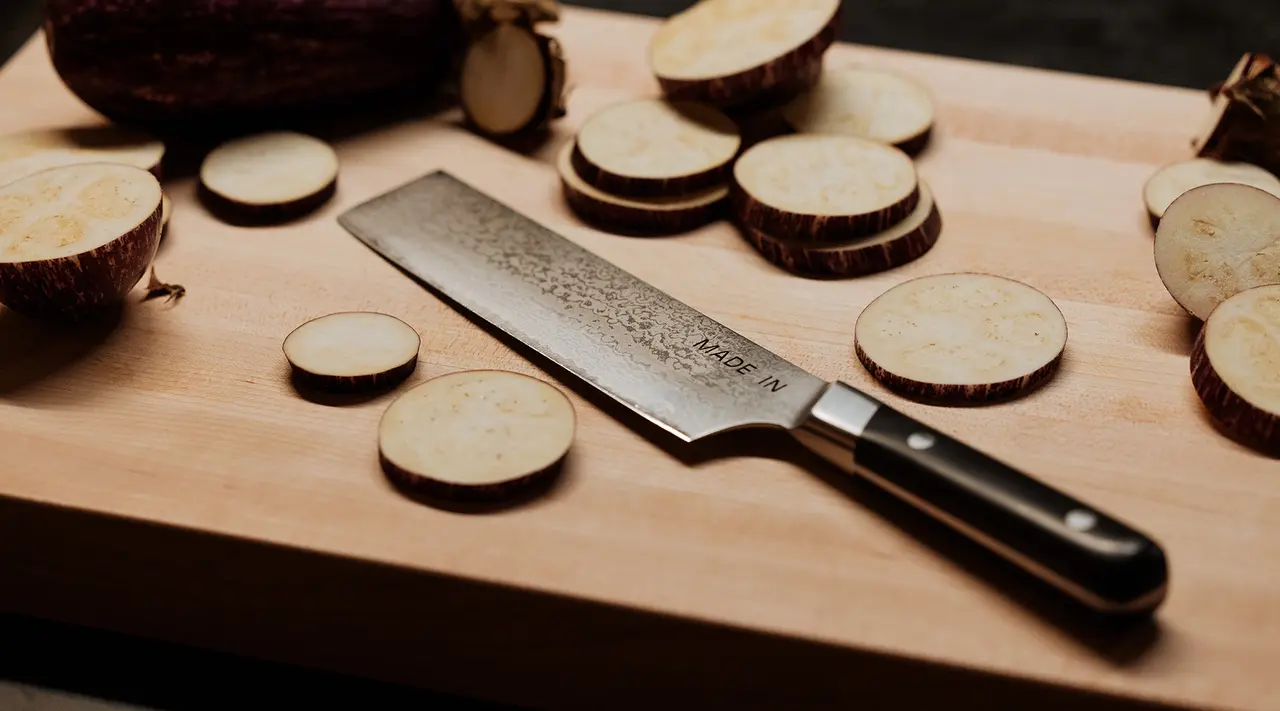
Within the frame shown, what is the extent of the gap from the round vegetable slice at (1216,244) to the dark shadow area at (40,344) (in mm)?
1772

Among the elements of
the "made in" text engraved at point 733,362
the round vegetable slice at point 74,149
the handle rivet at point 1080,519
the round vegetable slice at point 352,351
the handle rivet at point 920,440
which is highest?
the handle rivet at point 1080,519

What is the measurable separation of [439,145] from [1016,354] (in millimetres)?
1302

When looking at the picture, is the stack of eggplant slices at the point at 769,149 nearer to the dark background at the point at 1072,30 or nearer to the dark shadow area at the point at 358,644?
the dark shadow area at the point at 358,644

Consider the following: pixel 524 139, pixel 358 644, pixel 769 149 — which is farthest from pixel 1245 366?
pixel 524 139

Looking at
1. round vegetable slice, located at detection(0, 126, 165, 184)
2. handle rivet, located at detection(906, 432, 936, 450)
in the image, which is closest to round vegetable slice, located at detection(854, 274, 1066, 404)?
handle rivet, located at detection(906, 432, 936, 450)

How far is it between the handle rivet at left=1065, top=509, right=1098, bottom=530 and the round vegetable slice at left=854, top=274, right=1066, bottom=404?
0.40 meters

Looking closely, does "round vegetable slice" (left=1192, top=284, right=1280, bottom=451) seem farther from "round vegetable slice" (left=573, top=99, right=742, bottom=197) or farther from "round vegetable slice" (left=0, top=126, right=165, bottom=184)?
"round vegetable slice" (left=0, top=126, right=165, bottom=184)

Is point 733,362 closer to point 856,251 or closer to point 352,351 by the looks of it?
point 856,251

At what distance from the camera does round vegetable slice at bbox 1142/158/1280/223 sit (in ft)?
7.17

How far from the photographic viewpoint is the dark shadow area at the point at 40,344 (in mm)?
1853

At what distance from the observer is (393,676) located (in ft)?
5.47

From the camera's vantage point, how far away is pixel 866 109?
7.95ft

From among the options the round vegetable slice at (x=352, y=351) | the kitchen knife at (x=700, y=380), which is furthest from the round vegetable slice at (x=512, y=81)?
the round vegetable slice at (x=352, y=351)

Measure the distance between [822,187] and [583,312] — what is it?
1.71 ft
